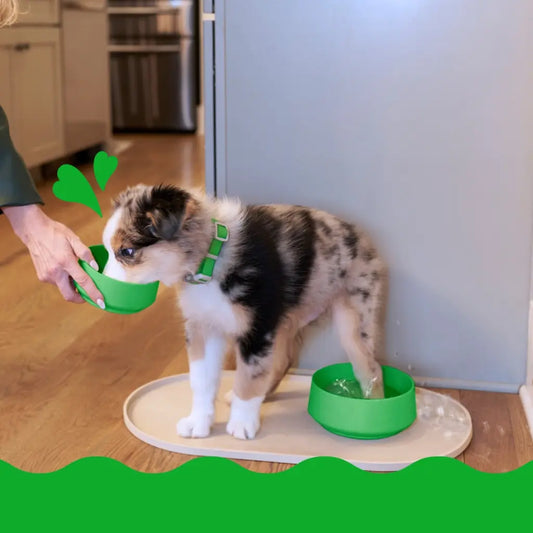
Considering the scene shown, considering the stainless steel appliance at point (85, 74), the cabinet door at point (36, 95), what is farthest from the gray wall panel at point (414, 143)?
the stainless steel appliance at point (85, 74)

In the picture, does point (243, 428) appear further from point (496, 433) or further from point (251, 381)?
point (496, 433)

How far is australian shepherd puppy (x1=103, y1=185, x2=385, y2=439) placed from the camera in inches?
62.3

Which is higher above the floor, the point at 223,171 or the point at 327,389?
the point at 223,171

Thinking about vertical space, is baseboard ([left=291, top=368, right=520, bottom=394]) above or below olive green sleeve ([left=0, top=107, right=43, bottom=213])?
below

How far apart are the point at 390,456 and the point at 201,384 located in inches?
17.1

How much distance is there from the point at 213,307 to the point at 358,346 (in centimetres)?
38

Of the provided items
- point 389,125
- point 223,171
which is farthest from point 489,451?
point 223,171

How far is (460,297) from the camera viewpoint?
2064 mm

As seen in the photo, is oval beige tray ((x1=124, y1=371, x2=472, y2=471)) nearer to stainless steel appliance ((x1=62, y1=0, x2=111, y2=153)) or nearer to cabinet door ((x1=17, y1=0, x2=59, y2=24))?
cabinet door ((x1=17, y1=0, x2=59, y2=24))

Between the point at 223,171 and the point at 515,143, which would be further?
the point at 223,171

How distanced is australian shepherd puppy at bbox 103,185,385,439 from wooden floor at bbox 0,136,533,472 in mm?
191

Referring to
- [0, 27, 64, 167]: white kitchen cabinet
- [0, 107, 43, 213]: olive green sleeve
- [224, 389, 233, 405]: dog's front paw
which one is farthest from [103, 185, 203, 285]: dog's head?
[0, 27, 64, 167]: white kitchen cabinet

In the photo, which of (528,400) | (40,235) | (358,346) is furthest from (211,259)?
(528,400)

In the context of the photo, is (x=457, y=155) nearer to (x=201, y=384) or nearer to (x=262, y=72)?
(x=262, y=72)
